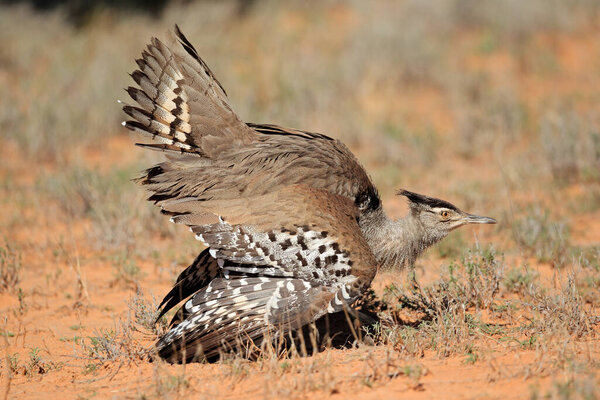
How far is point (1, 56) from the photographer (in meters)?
11.1

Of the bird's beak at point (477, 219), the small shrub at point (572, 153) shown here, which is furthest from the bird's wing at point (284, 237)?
the small shrub at point (572, 153)

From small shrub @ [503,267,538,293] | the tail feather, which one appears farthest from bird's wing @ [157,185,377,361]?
small shrub @ [503,267,538,293]

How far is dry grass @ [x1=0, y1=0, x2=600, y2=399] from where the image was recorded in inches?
161

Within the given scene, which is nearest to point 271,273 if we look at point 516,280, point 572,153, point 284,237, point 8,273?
point 284,237

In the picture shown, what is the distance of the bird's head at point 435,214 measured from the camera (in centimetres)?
498

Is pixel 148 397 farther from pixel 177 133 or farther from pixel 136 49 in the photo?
pixel 136 49

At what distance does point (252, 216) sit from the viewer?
4438mm

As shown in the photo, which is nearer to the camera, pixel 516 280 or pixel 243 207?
pixel 243 207

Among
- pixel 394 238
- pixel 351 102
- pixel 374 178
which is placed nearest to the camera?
pixel 394 238

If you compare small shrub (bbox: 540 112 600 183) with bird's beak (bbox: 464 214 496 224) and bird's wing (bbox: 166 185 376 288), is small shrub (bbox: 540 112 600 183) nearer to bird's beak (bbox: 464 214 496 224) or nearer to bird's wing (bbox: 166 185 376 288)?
bird's beak (bbox: 464 214 496 224)

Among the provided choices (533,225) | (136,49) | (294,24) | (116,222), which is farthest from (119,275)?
(294,24)

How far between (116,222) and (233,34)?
6284mm

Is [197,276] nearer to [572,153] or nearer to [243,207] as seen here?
[243,207]

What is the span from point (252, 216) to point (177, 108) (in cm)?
107
